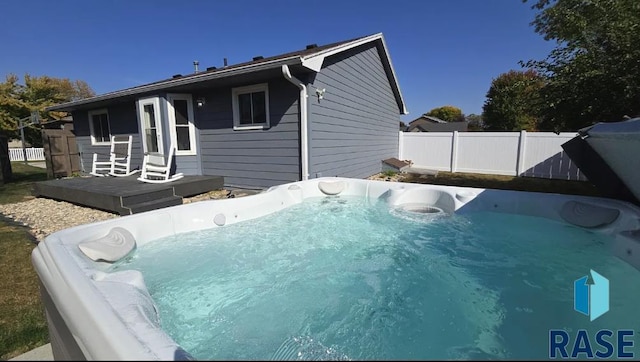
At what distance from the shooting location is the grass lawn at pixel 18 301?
169 centimetres

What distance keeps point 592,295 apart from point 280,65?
4835 mm

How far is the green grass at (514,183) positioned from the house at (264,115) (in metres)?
2.25

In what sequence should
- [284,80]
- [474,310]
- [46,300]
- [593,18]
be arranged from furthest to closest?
[593,18], [284,80], [474,310], [46,300]

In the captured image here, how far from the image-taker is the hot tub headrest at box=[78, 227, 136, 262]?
2.01 metres

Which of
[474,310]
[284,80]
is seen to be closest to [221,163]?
[284,80]

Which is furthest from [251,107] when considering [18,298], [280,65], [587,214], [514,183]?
[514,183]

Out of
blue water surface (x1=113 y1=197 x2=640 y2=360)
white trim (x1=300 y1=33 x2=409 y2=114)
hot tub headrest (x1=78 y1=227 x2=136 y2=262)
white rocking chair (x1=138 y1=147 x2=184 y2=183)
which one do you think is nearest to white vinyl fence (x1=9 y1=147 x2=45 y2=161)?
white rocking chair (x1=138 y1=147 x2=184 y2=183)

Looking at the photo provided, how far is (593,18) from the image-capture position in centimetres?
602

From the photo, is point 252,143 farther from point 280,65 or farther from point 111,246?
point 111,246

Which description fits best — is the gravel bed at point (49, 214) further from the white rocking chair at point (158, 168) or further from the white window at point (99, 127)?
the white window at point (99, 127)

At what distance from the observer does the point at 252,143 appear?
616 centimetres

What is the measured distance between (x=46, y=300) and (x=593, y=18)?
31.8ft

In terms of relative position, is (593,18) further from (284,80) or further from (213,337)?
(213,337)

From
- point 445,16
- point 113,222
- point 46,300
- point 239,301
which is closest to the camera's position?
point 46,300
